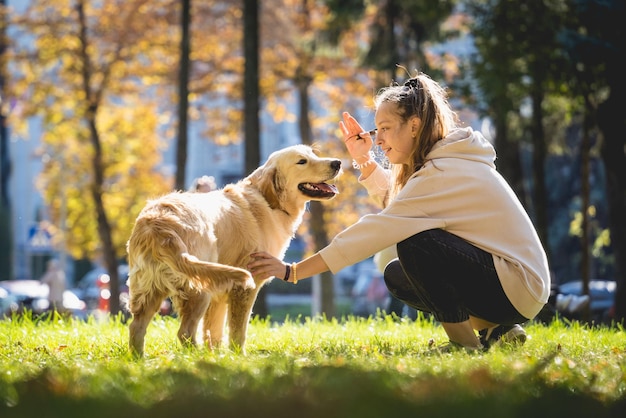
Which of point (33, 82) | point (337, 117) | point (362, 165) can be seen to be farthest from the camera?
point (337, 117)

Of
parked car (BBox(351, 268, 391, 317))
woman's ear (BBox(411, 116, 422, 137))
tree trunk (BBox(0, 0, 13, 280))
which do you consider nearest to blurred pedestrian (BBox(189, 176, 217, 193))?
woman's ear (BBox(411, 116, 422, 137))

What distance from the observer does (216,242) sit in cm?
599

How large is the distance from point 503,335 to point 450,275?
2.68ft

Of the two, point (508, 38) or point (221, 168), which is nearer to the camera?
point (508, 38)

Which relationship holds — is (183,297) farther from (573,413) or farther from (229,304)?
(573,413)

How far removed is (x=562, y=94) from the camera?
18.2m

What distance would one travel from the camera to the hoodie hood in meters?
5.35

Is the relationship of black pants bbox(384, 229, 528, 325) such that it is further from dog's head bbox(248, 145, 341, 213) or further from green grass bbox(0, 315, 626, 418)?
dog's head bbox(248, 145, 341, 213)

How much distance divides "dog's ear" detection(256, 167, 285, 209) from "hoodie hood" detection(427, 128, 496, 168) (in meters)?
1.72

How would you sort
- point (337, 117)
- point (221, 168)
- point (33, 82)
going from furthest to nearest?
point (221, 168) → point (337, 117) → point (33, 82)

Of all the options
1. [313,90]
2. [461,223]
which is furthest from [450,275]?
[313,90]

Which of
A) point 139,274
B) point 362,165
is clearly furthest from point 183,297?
point 362,165

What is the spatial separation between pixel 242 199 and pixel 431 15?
1369 centimetres

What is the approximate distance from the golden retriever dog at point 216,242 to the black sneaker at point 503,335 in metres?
1.53
